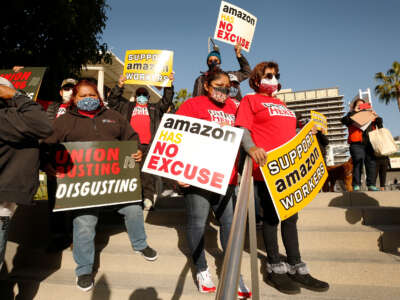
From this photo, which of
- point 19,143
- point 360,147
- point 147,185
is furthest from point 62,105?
point 360,147

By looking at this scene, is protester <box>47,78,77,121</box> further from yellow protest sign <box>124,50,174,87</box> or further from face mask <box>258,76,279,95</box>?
face mask <box>258,76,279,95</box>

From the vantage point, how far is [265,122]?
2453mm

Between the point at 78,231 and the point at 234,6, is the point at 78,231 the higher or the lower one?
the lower one

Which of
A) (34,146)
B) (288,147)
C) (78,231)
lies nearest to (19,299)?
(78,231)

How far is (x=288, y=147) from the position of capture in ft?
7.55

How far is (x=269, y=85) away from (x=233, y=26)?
3456 millimetres

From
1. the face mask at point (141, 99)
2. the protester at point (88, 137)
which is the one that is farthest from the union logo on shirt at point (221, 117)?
the face mask at point (141, 99)

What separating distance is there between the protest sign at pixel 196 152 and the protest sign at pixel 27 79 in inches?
77.3

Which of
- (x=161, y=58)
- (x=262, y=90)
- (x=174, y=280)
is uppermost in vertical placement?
(x=161, y=58)

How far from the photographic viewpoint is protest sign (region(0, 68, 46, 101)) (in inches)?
138

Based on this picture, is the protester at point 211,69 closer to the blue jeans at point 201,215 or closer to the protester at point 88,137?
the protester at point 88,137

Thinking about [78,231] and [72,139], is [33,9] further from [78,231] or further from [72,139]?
[78,231]

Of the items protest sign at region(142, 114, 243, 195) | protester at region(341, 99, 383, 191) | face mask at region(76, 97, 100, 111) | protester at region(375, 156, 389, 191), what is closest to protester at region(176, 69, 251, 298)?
protest sign at region(142, 114, 243, 195)

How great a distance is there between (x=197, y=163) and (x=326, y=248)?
1.68 meters
